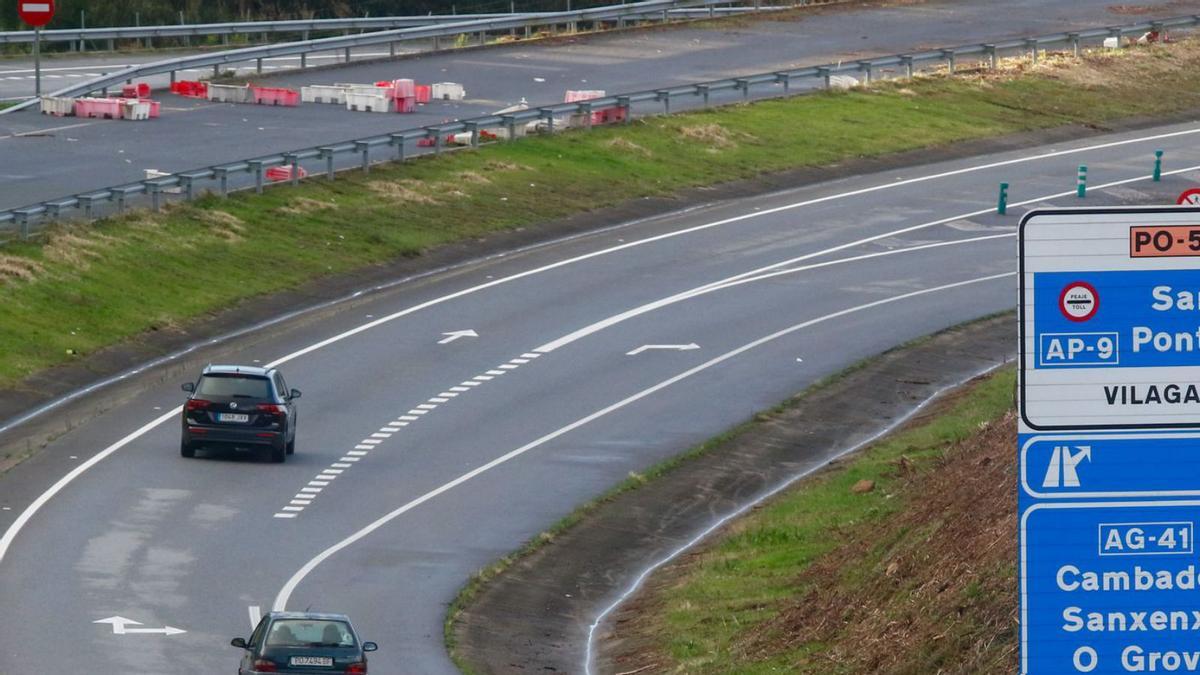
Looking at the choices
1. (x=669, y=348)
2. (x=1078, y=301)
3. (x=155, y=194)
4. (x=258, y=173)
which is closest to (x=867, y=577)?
(x=1078, y=301)

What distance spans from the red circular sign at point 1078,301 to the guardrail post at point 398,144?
4932cm

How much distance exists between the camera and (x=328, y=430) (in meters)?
36.9

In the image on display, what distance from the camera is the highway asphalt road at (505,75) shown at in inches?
2154

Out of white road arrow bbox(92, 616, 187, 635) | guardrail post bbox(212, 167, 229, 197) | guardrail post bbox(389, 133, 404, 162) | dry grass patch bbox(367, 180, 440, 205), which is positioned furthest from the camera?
guardrail post bbox(389, 133, 404, 162)

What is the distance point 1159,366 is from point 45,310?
37119mm

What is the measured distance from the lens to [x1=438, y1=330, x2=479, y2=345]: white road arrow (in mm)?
42594

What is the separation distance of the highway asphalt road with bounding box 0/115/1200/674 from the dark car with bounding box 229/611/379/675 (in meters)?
2.34

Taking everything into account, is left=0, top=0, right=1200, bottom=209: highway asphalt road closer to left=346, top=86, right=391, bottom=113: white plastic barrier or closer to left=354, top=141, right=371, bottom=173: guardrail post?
left=346, top=86, right=391, bottom=113: white plastic barrier

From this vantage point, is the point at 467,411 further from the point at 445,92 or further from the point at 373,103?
the point at 445,92

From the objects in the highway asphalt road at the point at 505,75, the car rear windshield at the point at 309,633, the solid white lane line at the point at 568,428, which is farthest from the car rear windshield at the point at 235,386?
the highway asphalt road at the point at 505,75

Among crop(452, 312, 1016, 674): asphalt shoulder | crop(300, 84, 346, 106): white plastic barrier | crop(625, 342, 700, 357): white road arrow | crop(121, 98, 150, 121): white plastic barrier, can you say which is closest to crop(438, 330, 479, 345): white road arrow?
crop(625, 342, 700, 357): white road arrow

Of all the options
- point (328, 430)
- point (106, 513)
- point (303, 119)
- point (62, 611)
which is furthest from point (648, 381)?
point (303, 119)

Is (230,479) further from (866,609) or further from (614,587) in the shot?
(866,609)

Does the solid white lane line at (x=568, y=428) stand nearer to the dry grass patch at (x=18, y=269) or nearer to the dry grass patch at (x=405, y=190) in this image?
the dry grass patch at (x=405, y=190)
